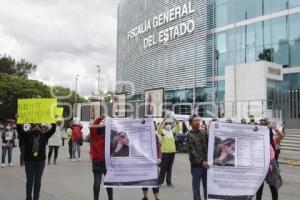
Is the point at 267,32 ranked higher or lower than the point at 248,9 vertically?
lower

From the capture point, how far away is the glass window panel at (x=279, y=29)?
1451 inches

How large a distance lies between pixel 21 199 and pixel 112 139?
9.16 ft

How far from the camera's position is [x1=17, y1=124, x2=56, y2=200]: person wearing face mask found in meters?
8.63

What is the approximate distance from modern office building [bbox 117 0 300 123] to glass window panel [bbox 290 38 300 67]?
0.08 metres

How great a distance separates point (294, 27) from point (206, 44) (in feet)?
33.9

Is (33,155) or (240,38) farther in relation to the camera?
(240,38)

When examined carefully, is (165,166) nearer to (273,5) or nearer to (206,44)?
(273,5)

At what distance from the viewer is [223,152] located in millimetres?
7723

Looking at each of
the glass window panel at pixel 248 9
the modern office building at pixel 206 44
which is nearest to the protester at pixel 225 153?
the modern office building at pixel 206 44

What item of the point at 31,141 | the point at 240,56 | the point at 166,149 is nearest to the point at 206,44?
the point at 240,56

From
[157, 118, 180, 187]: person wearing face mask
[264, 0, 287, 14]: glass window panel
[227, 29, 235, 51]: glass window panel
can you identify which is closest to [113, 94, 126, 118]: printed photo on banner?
[227, 29, 235, 51]: glass window panel

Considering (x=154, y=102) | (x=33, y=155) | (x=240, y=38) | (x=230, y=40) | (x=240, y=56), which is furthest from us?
(x=230, y=40)

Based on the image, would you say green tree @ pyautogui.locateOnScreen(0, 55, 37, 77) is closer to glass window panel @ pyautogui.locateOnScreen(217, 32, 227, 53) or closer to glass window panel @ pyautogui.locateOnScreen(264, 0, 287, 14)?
glass window panel @ pyautogui.locateOnScreen(217, 32, 227, 53)

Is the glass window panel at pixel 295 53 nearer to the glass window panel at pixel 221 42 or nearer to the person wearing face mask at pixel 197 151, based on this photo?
the glass window panel at pixel 221 42
